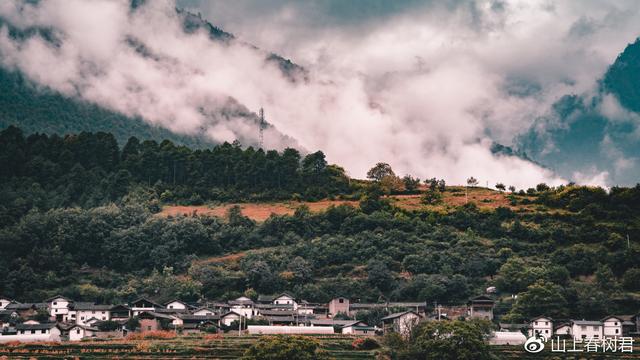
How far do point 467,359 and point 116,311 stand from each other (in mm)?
38130

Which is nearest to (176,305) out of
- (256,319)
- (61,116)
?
(256,319)

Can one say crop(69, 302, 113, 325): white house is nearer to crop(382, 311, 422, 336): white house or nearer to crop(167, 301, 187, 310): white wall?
crop(167, 301, 187, 310): white wall

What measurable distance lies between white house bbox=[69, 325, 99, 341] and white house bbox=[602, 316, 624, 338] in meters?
44.1

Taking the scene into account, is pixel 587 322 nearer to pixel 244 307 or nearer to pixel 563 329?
pixel 563 329

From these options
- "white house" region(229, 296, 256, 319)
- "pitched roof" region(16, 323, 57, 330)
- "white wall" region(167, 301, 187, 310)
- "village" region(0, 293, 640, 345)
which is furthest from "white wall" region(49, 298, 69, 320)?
"white house" region(229, 296, 256, 319)

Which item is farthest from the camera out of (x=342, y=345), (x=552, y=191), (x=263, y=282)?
(x=552, y=191)

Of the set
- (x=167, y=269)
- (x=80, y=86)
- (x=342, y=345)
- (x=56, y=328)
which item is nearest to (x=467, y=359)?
(x=342, y=345)

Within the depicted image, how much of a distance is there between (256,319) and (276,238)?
2596 cm

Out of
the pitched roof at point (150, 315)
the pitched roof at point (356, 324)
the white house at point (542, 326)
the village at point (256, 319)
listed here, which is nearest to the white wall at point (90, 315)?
the village at point (256, 319)

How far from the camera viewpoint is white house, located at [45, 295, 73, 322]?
91.6m

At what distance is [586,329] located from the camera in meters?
83.9

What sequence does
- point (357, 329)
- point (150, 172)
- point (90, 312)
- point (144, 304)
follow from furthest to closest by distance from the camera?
point (150, 172), point (144, 304), point (90, 312), point (357, 329)

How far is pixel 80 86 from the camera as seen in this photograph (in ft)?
593

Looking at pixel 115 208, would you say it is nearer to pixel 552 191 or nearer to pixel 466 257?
pixel 466 257
